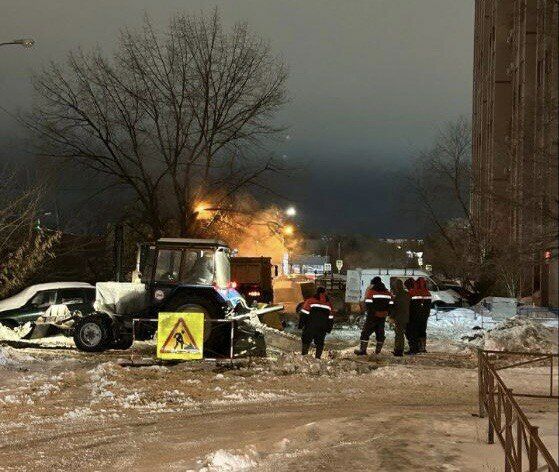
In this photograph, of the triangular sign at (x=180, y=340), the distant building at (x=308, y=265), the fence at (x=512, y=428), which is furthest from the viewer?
the distant building at (x=308, y=265)

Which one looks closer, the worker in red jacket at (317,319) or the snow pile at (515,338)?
the worker in red jacket at (317,319)

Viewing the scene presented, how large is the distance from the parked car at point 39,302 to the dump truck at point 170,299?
2.41 meters

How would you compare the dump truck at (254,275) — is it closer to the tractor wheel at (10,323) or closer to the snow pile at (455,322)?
the snow pile at (455,322)

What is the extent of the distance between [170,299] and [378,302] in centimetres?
473

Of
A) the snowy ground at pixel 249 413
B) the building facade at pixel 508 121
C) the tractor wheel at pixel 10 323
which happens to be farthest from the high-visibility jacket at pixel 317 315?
the tractor wheel at pixel 10 323

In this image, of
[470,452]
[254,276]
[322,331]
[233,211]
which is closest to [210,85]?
[233,211]

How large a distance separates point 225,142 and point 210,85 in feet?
8.41

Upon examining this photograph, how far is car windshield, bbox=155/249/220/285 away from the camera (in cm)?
1734

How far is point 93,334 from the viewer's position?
55.9 feet

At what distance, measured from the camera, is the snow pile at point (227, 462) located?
7121 mm

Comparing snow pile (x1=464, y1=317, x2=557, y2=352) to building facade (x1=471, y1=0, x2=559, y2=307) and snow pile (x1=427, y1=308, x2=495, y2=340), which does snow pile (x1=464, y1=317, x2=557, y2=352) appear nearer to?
building facade (x1=471, y1=0, x2=559, y2=307)

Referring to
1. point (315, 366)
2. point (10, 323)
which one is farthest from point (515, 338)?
point (10, 323)

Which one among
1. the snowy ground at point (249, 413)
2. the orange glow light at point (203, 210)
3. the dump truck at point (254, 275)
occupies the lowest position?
the snowy ground at point (249, 413)

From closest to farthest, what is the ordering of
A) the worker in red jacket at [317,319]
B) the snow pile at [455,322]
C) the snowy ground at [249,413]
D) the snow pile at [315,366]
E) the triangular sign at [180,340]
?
the snowy ground at [249,413], the snow pile at [315,366], the triangular sign at [180,340], the worker in red jacket at [317,319], the snow pile at [455,322]
